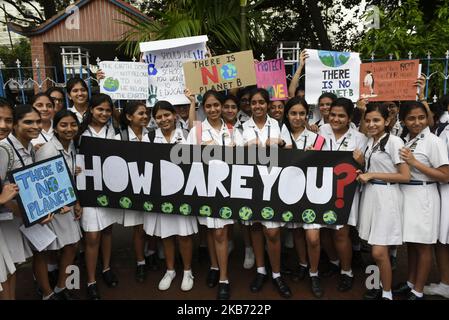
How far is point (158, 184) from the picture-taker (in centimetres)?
343

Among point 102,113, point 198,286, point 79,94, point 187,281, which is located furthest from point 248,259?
point 79,94

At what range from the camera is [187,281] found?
11.5ft

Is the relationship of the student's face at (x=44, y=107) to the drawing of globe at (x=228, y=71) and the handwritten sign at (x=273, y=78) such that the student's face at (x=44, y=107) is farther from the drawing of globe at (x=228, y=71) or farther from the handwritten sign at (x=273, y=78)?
the handwritten sign at (x=273, y=78)

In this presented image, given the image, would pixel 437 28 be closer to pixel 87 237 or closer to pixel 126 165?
pixel 126 165

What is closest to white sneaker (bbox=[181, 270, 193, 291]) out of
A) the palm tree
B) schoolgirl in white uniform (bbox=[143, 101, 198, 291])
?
schoolgirl in white uniform (bbox=[143, 101, 198, 291])

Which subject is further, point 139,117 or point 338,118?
point 139,117

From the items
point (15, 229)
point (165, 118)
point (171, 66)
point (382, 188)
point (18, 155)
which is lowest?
point (15, 229)

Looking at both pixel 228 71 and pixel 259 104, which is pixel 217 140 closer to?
pixel 259 104

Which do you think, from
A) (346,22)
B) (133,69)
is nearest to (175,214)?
(133,69)

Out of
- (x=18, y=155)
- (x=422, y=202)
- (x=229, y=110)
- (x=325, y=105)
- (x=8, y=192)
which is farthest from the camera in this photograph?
(x=325, y=105)

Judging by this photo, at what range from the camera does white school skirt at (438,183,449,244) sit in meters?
3.00

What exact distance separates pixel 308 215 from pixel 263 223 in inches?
16.5

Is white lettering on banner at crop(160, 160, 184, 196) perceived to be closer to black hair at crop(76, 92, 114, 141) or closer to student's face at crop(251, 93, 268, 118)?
black hair at crop(76, 92, 114, 141)

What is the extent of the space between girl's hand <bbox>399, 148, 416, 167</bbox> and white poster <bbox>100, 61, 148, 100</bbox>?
278 centimetres
